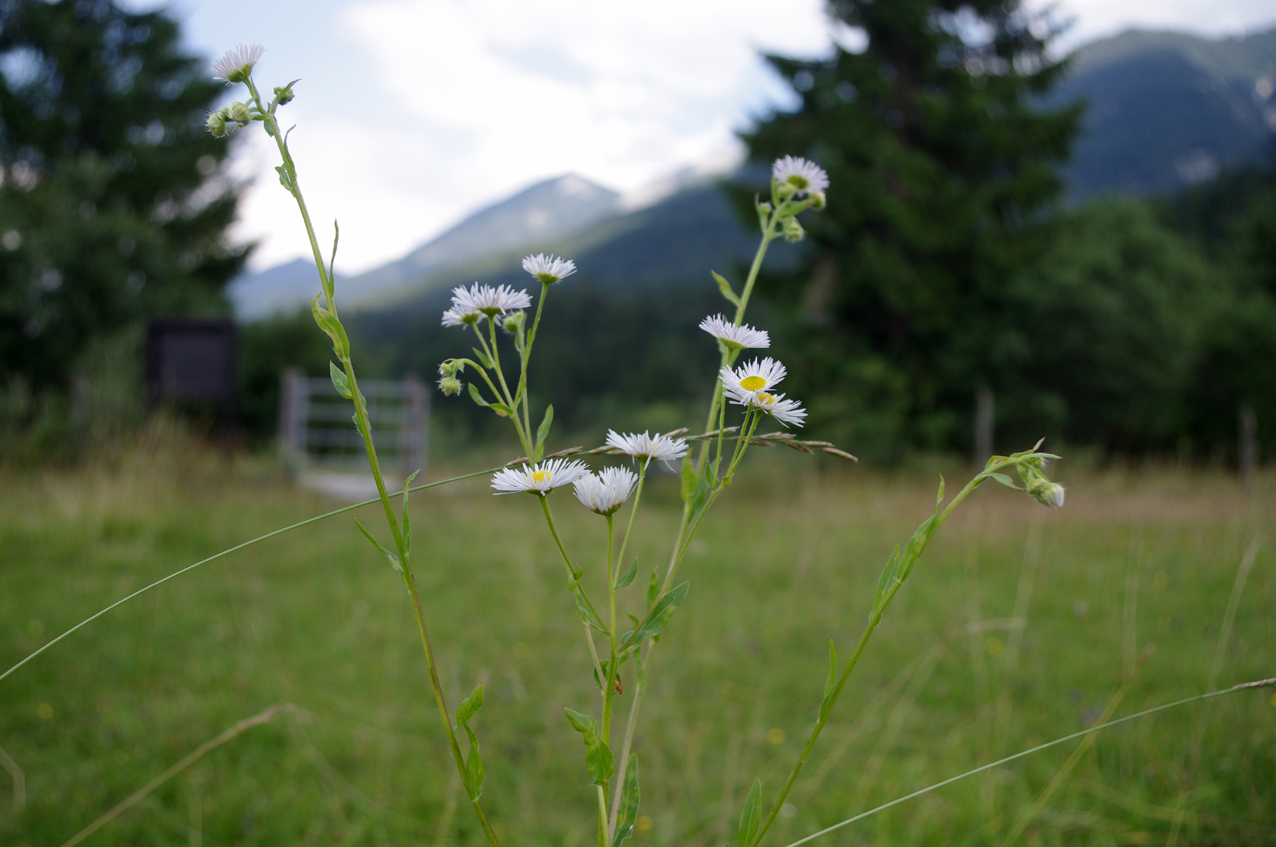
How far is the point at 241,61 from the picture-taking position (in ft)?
1.23

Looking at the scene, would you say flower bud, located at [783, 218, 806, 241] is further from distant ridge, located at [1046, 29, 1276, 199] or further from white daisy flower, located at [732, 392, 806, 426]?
distant ridge, located at [1046, 29, 1276, 199]

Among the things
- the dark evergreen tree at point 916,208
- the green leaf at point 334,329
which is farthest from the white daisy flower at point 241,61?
the dark evergreen tree at point 916,208

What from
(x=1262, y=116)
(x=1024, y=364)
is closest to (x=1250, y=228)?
(x=1024, y=364)

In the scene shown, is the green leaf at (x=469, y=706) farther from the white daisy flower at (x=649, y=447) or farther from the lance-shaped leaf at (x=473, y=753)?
the white daisy flower at (x=649, y=447)

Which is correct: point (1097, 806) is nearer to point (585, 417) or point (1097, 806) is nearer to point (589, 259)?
point (585, 417)

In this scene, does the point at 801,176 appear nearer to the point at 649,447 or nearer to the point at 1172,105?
the point at 649,447

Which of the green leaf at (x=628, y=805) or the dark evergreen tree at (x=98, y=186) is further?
the dark evergreen tree at (x=98, y=186)

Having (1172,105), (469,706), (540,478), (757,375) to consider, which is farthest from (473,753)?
(1172,105)

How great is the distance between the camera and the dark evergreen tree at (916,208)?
10.0 metres

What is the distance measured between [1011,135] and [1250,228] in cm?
972

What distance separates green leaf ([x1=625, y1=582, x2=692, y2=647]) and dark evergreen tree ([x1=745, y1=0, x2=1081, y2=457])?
961 cm

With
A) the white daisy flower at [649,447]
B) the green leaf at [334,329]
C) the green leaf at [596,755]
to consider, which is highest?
the green leaf at [334,329]

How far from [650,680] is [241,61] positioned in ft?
8.09

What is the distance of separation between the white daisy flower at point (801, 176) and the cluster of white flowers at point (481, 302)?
199 mm
